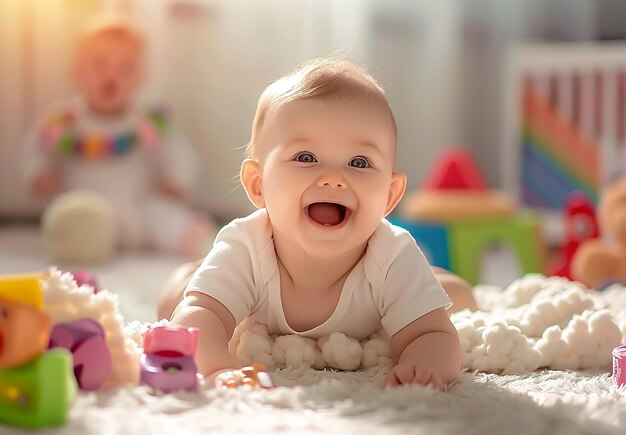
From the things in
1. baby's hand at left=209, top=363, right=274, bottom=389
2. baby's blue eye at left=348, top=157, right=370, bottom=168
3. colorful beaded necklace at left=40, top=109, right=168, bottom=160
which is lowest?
colorful beaded necklace at left=40, top=109, right=168, bottom=160

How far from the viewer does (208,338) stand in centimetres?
106

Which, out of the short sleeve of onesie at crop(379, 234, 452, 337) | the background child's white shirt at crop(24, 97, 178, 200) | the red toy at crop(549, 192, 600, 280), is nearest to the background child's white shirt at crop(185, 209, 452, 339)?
the short sleeve of onesie at crop(379, 234, 452, 337)

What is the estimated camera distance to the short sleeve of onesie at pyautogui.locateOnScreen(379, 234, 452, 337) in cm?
113

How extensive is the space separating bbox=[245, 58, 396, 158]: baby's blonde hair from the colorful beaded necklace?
1.66 metres

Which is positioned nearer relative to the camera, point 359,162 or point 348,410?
point 348,410

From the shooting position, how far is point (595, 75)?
2.73 metres

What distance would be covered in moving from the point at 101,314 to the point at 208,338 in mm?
140

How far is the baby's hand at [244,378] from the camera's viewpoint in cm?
97

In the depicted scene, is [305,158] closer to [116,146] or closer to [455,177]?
[455,177]

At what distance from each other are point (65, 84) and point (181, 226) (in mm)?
704

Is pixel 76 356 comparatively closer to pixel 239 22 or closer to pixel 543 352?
pixel 543 352

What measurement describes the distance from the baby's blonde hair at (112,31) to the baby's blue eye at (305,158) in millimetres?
1721

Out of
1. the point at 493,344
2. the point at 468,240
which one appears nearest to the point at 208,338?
the point at 493,344

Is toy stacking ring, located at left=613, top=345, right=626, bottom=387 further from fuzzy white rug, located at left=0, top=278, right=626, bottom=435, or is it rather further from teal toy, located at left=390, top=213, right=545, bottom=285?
teal toy, located at left=390, top=213, right=545, bottom=285
